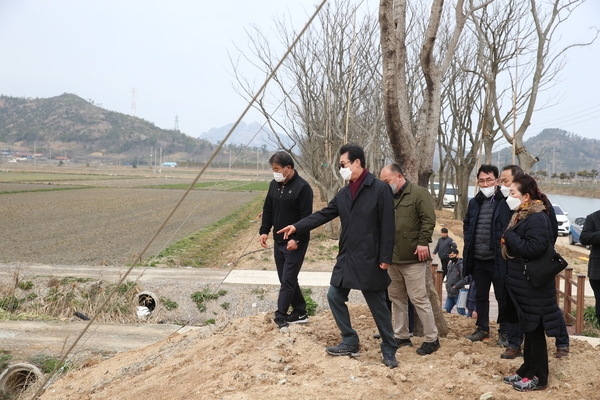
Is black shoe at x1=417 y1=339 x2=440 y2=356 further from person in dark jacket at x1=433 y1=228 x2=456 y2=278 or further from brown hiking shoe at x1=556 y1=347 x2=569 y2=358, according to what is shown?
person in dark jacket at x1=433 y1=228 x2=456 y2=278

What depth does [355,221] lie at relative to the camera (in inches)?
185

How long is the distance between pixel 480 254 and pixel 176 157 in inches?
7586

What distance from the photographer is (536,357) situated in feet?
14.1

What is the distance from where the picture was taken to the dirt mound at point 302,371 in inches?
162

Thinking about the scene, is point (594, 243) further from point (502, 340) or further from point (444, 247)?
point (444, 247)

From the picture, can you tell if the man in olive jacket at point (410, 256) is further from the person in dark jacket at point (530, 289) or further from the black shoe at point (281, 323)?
the black shoe at point (281, 323)

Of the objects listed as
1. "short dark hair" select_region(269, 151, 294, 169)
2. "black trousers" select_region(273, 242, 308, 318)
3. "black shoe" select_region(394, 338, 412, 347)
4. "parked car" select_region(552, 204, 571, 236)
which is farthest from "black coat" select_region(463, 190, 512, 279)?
"parked car" select_region(552, 204, 571, 236)

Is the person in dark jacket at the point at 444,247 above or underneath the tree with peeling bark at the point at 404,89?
underneath

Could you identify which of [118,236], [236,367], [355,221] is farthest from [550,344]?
[118,236]

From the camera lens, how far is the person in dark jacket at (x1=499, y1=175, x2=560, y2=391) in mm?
4281

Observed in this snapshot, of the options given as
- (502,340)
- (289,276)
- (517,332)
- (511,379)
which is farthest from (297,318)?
(511,379)

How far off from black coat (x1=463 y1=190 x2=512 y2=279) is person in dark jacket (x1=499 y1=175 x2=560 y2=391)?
27.6 inches

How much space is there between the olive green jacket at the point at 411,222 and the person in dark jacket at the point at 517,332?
2.51 feet

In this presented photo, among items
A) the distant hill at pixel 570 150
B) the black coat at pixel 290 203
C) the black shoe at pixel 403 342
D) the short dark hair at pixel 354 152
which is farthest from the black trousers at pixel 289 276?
the distant hill at pixel 570 150
